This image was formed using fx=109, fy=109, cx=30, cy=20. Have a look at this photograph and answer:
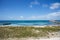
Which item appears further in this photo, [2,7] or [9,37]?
[2,7]

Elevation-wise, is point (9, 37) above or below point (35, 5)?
below

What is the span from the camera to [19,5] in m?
3.79

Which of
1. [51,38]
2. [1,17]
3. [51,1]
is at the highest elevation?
[51,1]

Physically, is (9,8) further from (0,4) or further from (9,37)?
(9,37)

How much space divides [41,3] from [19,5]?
0.78m

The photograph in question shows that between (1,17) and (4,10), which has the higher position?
(4,10)

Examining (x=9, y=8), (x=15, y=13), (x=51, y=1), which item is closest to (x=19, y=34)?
(x=15, y=13)

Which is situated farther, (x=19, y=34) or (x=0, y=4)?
(x=0, y=4)

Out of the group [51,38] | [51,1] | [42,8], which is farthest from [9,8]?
[51,38]

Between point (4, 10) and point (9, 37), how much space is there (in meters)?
1.22

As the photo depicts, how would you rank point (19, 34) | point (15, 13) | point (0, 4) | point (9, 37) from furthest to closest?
point (15, 13)
point (0, 4)
point (19, 34)
point (9, 37)

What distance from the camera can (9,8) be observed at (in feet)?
12.9

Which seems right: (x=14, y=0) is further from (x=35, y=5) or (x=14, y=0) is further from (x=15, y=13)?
(x=35, y=5)

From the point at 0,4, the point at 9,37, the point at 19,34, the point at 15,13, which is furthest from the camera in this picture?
the point at 15,13
